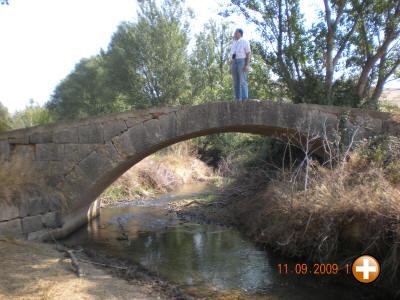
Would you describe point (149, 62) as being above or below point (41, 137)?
above

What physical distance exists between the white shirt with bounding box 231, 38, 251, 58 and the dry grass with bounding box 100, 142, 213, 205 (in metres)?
7.34

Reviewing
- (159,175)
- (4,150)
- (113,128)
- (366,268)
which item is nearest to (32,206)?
(4,150)

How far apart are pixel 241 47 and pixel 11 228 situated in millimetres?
4989

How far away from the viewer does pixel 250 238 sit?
796 cm

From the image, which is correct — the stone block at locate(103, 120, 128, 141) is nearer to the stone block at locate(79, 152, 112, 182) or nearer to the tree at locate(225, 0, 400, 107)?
the stone block at locate(79, 152, 112, 182)

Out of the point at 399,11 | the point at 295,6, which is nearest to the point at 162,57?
the point at 295,6

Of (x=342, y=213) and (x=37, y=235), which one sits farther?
(x=37, y=235)

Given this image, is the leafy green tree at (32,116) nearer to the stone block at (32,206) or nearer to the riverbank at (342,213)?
the stone block at (32,206)

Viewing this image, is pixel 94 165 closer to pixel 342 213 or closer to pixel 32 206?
pixel 32 206

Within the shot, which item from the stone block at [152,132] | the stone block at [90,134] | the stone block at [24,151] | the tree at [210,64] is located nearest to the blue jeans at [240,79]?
the stone block at [152,132]

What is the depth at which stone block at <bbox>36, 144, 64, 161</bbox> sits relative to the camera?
22.8ft

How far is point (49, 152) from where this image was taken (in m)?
6.96

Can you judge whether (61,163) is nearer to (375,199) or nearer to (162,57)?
(375,199)

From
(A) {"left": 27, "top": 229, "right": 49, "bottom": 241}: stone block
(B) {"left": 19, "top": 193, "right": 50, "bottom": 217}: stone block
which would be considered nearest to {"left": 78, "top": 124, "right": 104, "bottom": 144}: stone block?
(B) {"left": 19, "top": 193, "right": 50, "bottom": 217}: stone block
